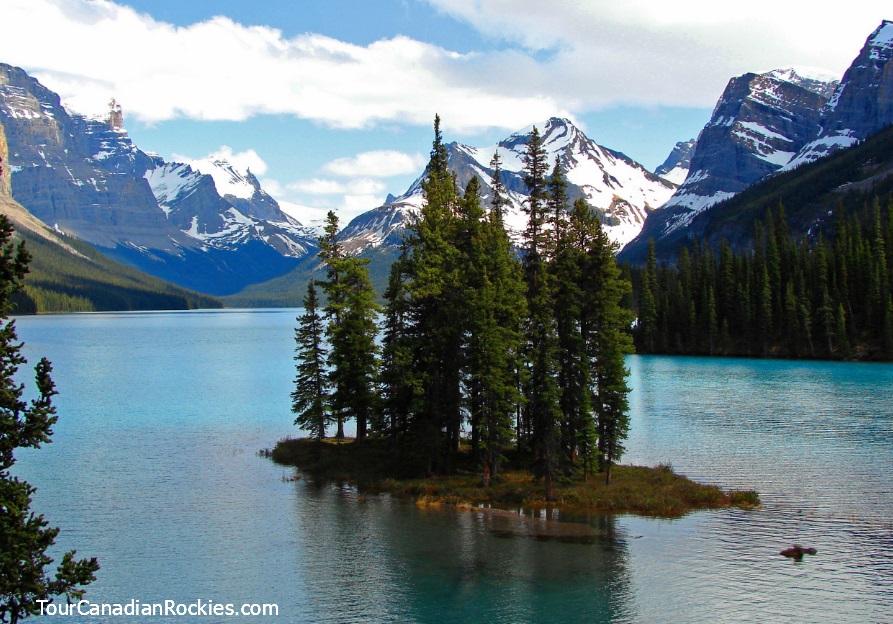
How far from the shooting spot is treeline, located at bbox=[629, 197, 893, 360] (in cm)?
14038

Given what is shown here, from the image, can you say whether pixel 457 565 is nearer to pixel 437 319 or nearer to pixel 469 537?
pixel 469 537

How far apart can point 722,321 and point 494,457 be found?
127 m

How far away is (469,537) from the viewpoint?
39.1 meters

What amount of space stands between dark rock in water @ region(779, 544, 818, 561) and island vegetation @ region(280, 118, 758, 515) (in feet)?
28.4

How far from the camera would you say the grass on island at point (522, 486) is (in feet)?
146

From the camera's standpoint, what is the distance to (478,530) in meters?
40.3

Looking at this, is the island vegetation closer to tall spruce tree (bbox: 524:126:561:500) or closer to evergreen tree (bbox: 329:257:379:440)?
tall spruce tree (bbox: 524:126:561:500)

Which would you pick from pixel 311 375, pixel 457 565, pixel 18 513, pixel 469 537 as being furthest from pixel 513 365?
pixel 18 513

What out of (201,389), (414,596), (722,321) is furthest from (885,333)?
(414,596)

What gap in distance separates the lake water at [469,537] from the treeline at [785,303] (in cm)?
7480

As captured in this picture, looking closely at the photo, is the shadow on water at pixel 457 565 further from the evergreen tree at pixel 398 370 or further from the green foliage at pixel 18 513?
the green foliage at pixel 18 513

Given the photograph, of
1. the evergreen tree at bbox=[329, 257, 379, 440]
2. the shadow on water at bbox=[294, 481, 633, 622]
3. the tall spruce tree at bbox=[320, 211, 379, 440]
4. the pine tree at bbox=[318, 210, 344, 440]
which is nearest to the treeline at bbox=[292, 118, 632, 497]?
the evergreen tree at bbox=[329, 257, 379, 440]

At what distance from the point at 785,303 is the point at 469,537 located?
130 meters

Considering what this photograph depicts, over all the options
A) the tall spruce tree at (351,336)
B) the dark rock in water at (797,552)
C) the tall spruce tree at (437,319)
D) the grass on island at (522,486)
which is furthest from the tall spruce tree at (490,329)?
the dark rock in water at (797,552)
